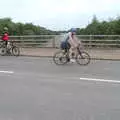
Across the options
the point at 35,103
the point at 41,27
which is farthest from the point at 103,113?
the point at 41,27

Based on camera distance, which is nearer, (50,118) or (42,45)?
(50,118)

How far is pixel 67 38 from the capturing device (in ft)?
50.1

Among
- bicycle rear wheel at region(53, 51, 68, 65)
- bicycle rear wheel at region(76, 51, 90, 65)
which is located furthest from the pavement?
bicycle rear wheel at region(53, 51, 68, 65)

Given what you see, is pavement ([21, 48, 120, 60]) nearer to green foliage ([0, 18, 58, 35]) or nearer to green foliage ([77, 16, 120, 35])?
green foliage ([77, 16, 120, 35])

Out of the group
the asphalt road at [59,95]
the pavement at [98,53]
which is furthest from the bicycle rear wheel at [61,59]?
the asphalt road at [59,95]

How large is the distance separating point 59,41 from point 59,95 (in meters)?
14.2

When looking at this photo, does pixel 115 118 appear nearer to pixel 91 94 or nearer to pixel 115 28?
pixel 91 94

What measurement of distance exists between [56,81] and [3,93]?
231 cm

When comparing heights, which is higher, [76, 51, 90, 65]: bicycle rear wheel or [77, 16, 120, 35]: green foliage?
[77, 16, 120, 35]: green foliage

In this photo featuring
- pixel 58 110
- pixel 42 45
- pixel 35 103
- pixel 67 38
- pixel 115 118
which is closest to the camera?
pixel 115 118

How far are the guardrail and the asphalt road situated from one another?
899 centimetres

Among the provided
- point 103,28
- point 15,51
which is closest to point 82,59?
point 15,51

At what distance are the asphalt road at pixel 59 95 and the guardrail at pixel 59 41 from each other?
8995mm

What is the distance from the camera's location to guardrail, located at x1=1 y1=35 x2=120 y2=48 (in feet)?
70.6
